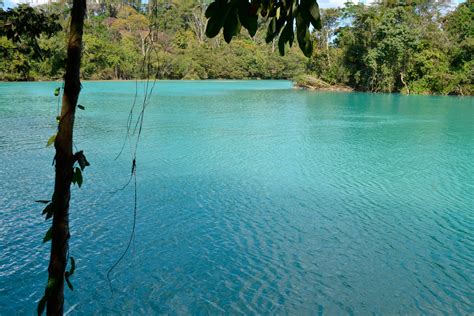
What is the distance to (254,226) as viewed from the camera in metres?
8.19

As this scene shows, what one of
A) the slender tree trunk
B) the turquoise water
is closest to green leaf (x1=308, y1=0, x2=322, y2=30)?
the slender tree trunk

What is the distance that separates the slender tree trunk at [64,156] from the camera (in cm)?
189

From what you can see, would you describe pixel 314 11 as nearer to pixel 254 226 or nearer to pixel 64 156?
pixel 64 156

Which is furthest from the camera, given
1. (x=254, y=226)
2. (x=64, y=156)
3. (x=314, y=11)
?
(x=254, y=226)

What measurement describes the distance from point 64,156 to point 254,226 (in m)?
6.51

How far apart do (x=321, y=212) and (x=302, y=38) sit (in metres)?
7.60

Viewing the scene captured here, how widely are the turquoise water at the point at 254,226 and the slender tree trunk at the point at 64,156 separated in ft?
12.1

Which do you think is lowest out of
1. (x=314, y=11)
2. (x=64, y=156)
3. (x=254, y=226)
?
(x=254, y=226)

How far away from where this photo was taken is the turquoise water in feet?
18.9

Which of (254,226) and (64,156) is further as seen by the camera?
(254,226)

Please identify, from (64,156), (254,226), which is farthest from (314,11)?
(254,226)

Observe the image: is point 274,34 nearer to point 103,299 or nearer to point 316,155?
point 103,299

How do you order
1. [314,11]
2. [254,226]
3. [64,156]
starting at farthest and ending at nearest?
[254,226] < [64,156] < [314,11]

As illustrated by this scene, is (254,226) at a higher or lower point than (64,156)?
lower
